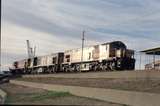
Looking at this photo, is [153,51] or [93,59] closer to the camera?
[153,51]

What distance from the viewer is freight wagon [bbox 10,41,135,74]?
48.6 m

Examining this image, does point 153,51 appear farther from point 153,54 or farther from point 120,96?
point 120,96

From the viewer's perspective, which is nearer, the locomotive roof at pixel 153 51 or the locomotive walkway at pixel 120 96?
the locomotive walkway at pixel 120 96

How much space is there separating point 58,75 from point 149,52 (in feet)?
53.0

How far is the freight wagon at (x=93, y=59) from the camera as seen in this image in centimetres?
4862

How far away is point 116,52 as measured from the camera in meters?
50.8

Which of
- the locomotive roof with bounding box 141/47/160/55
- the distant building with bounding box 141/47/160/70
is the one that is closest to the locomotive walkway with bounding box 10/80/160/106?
the distant building with bounding box 141/47/160/70

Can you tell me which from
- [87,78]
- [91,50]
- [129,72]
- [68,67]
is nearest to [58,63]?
[68,67]

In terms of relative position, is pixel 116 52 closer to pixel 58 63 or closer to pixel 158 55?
pixel 158 55

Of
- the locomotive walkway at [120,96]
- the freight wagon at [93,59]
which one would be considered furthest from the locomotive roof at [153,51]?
the locomotive walkway at [120,96]

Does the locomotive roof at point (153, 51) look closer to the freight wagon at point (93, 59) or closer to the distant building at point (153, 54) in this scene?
the distant building at point (153, 54)

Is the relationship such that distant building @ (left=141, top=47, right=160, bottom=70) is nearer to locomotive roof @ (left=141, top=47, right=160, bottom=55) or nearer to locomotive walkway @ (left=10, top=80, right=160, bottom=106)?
locomotive roof @ (left=141, top=47, right=160, bottom=55)

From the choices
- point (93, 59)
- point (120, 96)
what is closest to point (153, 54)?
point (93, 59)

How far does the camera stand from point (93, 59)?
55.0 metres
